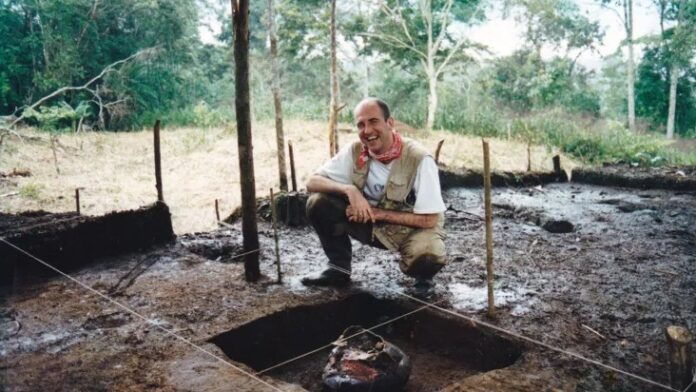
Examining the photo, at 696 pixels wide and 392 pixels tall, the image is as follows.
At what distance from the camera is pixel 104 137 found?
638 inches

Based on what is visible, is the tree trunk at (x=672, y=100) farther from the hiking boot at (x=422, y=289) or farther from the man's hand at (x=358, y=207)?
the man's hand at (x=358, y=207)

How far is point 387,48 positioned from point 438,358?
18.7 meters

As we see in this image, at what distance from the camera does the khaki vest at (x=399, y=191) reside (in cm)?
329

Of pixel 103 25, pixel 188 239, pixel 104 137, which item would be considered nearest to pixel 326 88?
pixel 103 25

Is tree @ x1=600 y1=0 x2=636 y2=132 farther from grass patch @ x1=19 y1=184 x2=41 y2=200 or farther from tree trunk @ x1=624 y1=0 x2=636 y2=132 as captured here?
grass patch @ x1=19 y1=184 x2=41 y2=200

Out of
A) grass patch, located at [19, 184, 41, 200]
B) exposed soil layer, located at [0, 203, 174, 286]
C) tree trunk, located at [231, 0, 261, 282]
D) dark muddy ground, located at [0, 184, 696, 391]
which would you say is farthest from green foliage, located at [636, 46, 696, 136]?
grass patch, located at [19, 184, 41, 200]

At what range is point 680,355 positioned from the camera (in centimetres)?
178

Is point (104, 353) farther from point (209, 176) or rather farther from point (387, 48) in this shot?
point (387, 48)

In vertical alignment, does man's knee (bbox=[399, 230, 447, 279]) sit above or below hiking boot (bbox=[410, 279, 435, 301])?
above

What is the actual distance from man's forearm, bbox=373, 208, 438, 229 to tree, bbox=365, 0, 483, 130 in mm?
15433

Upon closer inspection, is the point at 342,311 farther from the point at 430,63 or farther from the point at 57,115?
the point at 430,63

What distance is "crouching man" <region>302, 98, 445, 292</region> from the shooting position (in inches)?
126

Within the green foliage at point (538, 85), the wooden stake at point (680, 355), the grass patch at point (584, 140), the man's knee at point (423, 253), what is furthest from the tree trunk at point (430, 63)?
the wooden stake at point (680, 355)

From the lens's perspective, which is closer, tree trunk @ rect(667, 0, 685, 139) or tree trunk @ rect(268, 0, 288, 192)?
tree trunk @ rect(268, 0, 288, 192)
